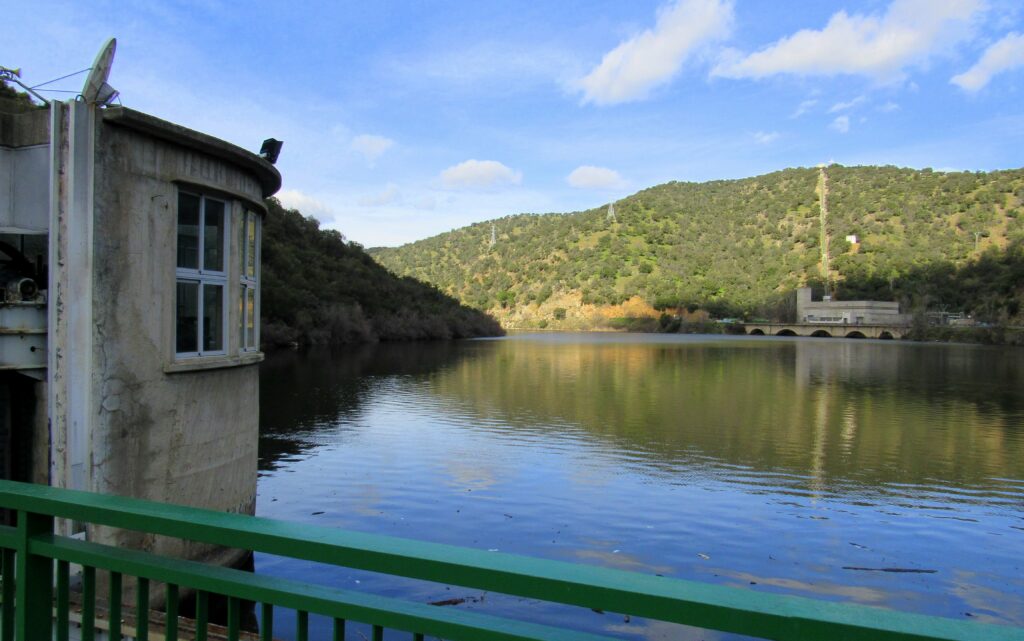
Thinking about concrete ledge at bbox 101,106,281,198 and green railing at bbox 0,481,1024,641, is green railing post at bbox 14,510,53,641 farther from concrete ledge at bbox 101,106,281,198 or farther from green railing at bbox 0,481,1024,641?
concrete ledge at bbox 101,106,281,198

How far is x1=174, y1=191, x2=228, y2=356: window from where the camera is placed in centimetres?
695

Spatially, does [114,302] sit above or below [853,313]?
below

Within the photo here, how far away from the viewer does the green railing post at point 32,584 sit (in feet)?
7.61

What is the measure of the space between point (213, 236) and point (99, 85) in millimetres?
1747

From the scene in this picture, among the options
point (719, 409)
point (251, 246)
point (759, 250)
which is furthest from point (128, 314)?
point (759, 250)

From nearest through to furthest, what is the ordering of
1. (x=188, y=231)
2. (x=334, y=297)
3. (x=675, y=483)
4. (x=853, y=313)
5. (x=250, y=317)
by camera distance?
1. (x=188, y=231)
2. (x=250, y=317)
3. (x=675, y=483)
4. (x=334, y=297)
5. (x=853, y=313)

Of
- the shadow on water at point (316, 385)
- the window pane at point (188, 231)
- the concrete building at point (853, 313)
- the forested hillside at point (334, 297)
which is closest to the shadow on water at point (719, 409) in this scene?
the shadow on water at point (316, 385)

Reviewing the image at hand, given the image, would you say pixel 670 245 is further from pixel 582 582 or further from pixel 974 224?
pixel 582 582

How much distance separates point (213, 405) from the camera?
732cm

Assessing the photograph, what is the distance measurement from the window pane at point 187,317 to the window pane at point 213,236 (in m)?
0.30

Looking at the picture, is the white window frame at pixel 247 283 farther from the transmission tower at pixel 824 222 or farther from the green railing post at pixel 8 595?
the transmission tower at pixel 824 222

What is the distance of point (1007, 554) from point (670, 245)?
140590mm

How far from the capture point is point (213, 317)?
24.3ft

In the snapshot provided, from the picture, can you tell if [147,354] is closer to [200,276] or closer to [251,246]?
[200,276]
